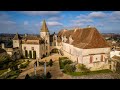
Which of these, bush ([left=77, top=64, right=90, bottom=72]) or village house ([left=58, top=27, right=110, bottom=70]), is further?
Answer: village house ([left=58, top=27, right=110, bottom=70])

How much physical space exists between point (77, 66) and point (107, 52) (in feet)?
8.03

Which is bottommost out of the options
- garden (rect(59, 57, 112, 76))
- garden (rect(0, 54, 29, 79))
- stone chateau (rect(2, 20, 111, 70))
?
garden (rect(59, 57, 112, 76))

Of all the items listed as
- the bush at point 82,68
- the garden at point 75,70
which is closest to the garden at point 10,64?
the garden at point 75,70

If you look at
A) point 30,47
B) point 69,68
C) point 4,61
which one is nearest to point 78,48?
point 69,68

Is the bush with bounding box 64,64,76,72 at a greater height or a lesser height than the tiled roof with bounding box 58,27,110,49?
lesser

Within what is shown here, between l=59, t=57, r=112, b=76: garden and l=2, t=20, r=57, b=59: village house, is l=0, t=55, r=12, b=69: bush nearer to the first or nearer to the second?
l=2, t=20, r=57, b=59: village house

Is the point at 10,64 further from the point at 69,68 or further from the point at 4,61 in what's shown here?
the point at 69,68

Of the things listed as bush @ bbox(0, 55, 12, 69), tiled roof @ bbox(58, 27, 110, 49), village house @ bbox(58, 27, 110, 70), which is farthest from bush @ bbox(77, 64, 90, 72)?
bush @ bbox(0, 55, 12, 69)

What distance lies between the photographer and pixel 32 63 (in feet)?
31.5

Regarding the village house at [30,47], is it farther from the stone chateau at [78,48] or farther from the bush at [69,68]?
the bush at [69,68]

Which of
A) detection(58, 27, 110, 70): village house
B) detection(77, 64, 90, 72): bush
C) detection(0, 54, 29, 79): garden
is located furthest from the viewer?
detection(58, 27, 110, 70): village house

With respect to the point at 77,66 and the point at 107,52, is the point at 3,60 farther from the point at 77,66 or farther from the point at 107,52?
the point at 107,52

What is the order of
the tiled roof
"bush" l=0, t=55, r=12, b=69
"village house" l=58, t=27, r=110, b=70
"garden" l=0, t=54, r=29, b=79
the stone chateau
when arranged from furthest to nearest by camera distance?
the tiled roof, "village house" l=58, t=27, r=110, b=70, the stone chateau, "bush" l=0, t=55, r=12, b=69, "garden" l=0, t=54, r=29, b=79
